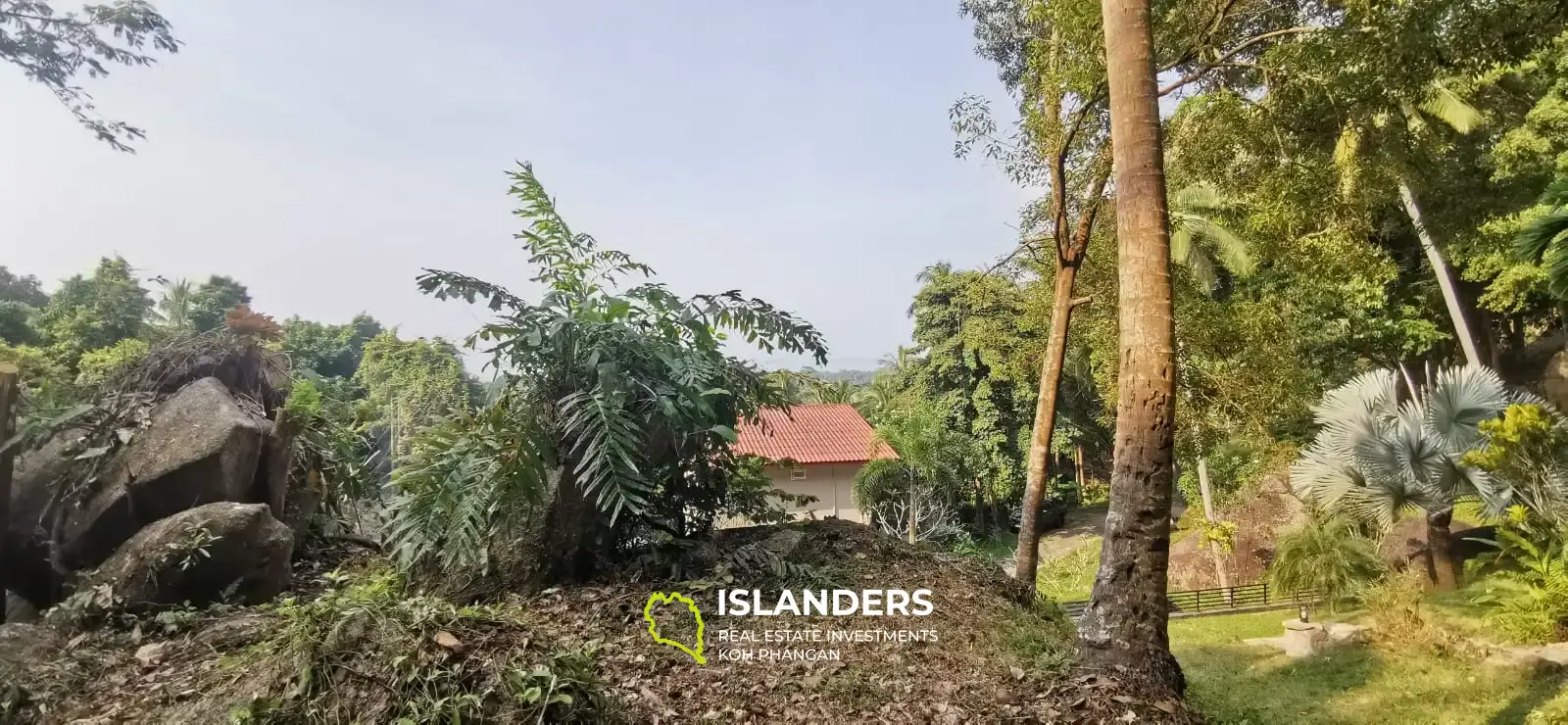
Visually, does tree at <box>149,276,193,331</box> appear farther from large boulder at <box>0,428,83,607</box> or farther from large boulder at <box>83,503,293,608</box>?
large boulder at <box>83,503,293,608</box>

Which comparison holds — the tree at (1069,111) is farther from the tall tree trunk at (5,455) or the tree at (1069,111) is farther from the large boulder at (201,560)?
the tall tree trunk at (5,455)

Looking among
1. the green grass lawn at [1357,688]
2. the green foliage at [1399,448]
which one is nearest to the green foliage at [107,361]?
the green grass lawn at [1357,688]

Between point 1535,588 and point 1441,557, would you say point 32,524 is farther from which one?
point 1441,557

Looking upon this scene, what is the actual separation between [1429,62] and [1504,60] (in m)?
0.28

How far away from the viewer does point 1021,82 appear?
13.3ft

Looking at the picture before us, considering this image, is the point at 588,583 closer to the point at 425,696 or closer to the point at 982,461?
the point at 425,696

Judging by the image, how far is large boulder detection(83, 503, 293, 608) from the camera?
2432 mm

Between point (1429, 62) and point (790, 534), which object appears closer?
point (1429, 62)

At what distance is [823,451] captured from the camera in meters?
5.70

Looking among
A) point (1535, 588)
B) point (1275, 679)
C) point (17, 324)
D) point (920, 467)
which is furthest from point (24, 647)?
point (1535, 588)

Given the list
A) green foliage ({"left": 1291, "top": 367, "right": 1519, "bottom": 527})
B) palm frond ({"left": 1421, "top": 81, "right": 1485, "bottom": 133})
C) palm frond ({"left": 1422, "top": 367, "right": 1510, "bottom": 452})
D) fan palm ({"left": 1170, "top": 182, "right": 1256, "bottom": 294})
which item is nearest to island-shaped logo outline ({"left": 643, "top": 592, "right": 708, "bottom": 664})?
fan palm ({"left": 1170, "top": 182, "right": 1256, "bottom": 294})

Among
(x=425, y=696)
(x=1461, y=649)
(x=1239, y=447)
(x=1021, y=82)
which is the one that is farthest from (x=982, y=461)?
(x=425, y=696)

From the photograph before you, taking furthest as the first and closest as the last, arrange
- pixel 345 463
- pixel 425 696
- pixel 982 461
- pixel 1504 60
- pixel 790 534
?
pixel 982 461, pixel 345 463, pixel 790 534, pixel 1504 60, pixel 425 696


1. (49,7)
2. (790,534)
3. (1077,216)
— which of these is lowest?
(790,534)
